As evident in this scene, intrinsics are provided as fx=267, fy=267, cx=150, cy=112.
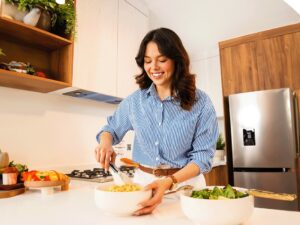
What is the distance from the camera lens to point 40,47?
180 centimetres

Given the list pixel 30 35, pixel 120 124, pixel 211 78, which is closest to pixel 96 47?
pixel 30 35

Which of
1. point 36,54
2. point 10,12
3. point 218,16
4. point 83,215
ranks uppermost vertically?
point 218,16

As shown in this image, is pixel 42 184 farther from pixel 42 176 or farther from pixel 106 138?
pixel 106 138

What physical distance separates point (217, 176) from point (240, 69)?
1157 millimetres

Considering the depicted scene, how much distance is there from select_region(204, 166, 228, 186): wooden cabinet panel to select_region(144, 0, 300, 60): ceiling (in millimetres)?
1559

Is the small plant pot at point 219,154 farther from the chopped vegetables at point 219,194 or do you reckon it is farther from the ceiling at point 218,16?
the chopped vegetables at point 219,194

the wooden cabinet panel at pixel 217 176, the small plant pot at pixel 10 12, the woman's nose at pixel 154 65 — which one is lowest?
the wooden cabinet panel at pixel 217 176

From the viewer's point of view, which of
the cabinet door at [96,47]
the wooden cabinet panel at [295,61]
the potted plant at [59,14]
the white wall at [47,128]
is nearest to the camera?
the potted plant at [59,14]

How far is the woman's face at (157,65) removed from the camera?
1126 mm

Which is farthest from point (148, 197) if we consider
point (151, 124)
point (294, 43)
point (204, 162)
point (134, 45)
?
point (294, 43)

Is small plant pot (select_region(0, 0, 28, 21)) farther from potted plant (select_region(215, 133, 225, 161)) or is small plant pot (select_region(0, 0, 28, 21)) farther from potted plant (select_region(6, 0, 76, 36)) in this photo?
potted plant (select_region(215, 133, 225, 161))

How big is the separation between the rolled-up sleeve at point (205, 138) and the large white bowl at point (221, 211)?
0.40 m

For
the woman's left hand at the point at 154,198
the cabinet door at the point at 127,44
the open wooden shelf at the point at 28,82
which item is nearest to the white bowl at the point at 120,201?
the woman's left hand at the point at 154,198

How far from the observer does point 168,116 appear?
114 centimetres
